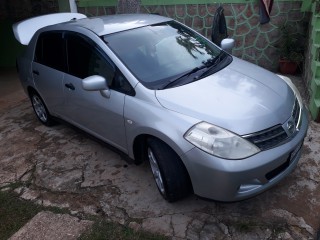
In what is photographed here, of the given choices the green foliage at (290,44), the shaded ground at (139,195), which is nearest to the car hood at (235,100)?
the shaded ground at (139,195)

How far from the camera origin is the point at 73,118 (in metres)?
4.14

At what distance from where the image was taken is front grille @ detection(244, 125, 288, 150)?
8.55 ft

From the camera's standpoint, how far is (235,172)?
2.51 meters

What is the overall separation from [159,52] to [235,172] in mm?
1587

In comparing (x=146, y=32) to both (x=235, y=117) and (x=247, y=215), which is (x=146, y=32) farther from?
(x=247, y=215)

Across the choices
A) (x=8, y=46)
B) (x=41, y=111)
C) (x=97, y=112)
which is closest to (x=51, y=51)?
(x=41, y=111)

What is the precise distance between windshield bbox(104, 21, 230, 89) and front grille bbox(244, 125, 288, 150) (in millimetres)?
986

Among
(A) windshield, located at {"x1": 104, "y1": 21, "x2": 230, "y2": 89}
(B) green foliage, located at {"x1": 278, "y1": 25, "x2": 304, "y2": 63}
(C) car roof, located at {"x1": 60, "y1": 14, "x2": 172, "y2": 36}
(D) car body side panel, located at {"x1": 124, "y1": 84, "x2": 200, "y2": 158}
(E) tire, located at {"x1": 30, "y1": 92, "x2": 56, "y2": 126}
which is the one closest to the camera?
(D) car body side panel, located at {"x1": 124, "y1": 84, "x2": 200, "y2": 158}

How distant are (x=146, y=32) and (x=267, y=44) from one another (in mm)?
3774

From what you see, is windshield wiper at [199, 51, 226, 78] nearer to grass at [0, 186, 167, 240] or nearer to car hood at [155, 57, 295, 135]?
car hood at [155, 57, 295, 135]

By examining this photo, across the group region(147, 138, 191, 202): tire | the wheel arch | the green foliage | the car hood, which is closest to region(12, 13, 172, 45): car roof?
the car hood

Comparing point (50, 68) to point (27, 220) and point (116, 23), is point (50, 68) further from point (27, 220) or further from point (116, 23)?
point (27, 220)

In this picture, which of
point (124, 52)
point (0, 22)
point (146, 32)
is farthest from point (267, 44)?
point (0, 22)

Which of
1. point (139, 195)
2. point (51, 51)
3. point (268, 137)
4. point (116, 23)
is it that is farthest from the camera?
point (51, 51)
